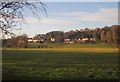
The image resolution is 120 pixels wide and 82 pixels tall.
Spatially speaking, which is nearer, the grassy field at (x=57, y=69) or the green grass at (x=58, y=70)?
the grassy field at (x=57, y=69)

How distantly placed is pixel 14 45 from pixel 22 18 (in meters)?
0.96

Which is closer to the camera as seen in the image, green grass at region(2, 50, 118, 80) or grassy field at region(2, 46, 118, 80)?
grassy field at region(2, 46, 118, 80)

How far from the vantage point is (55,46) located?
109250mm

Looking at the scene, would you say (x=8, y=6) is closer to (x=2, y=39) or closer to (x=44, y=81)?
(x=2, y=39)

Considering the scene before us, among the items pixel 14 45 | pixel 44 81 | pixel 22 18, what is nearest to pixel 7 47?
pixel 14 45

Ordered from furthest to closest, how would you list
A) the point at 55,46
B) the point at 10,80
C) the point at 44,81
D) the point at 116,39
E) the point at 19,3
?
1. the point at 55,46
2. the point at 44,81
3. the point at 10,80
4. the point at 116,39
5. the point at 19,3

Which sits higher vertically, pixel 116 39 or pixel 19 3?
pixel 19 3

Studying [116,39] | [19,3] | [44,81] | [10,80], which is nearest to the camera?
[19,3]

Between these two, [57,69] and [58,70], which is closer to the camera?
[58,70]

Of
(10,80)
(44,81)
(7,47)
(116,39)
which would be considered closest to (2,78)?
(10,80)

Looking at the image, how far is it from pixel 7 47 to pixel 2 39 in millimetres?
401

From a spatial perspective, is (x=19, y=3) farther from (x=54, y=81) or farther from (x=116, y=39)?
(x=54, y=81)

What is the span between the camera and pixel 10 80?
14.5m

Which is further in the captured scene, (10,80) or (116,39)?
(10,80)
